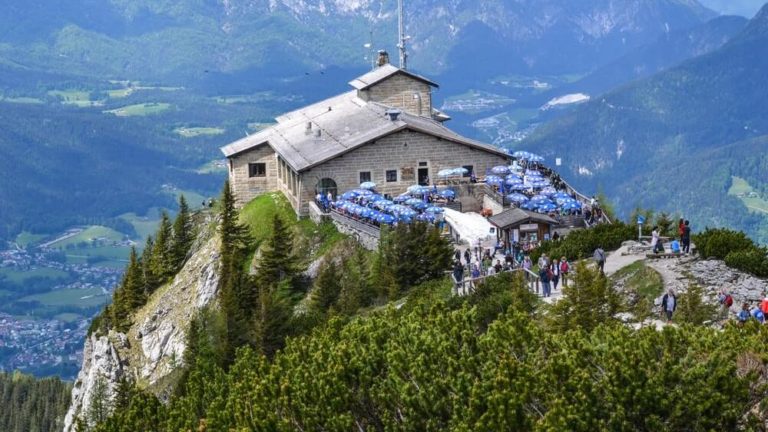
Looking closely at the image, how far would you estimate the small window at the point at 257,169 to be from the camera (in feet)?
315

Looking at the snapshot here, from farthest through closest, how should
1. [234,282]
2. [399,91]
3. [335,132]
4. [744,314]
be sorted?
[399,91] < [335,132] < [234,282] < [744,314]

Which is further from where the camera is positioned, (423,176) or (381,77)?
(381,77)

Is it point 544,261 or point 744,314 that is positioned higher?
point 544,261

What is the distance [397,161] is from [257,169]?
41.6 ft

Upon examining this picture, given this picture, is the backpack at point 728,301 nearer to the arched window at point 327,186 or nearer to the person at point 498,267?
the person at point 498,267

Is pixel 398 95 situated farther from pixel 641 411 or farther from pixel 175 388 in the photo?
pixel 641 411

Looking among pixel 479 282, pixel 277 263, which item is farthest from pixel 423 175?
pixel 479 282

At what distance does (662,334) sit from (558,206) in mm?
41341

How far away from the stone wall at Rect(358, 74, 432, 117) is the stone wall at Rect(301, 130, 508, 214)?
14.1 m

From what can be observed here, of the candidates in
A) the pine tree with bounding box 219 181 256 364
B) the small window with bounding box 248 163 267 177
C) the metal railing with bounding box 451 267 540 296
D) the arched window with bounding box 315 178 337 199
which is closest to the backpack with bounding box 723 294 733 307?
the metal railing with bounding box 451 267 540 296

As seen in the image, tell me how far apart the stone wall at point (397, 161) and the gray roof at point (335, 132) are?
1.87ft

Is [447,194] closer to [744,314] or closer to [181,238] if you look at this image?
[181,238]

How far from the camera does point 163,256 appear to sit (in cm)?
9806

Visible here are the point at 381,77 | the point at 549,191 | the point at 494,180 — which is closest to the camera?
the point at 549,191
